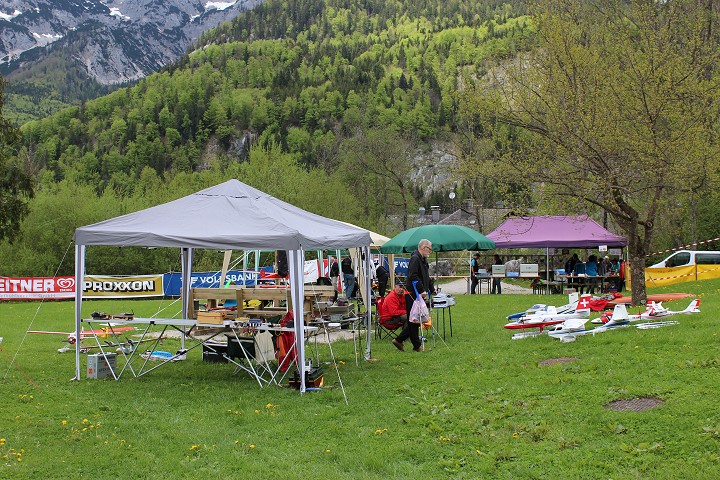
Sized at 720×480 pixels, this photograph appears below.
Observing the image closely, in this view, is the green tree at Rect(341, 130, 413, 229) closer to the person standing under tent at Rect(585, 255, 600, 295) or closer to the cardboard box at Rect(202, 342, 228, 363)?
the person standing under tent at Rect(585, 255, 600, 295)

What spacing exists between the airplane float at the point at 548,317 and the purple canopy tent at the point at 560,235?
11096 mm

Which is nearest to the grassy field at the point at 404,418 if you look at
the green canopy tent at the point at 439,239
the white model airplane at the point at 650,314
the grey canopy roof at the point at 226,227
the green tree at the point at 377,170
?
the white model airplane at the point at 650,314

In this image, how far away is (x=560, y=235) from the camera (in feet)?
86.0

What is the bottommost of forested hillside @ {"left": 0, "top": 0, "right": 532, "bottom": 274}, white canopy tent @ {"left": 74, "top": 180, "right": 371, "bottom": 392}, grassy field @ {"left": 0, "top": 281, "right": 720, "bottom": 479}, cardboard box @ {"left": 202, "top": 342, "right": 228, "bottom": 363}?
grassy field @ {"left": 0, "top": 281, "right": 720, "bottom": 479}

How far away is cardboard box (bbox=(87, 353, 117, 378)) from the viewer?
10.2 metres

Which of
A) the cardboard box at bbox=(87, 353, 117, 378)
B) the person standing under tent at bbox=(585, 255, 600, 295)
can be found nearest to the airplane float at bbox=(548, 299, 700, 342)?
the cardboard box at bbox=(87, 353, 117, 378)

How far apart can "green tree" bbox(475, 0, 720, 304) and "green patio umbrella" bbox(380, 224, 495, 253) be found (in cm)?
498

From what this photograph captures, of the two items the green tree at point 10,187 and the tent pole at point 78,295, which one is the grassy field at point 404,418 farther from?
the green tree at point 10,187

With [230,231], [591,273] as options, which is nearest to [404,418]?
[230,231]

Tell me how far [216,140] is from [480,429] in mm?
132116

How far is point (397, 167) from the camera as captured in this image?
58.8 metres

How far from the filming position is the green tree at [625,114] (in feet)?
49.3

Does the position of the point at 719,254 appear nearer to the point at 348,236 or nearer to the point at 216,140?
the point at 348,236

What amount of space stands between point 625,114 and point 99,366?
11559 millimetres
